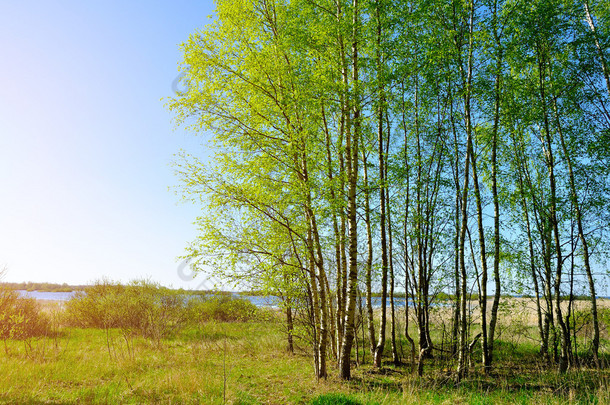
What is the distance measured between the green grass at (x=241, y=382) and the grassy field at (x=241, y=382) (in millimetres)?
20

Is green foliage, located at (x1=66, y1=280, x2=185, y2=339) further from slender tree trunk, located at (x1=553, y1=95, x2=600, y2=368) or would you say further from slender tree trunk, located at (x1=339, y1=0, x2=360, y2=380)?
slender tree trunk, located at (x1=553, y1=95, x2=600, y2=368)

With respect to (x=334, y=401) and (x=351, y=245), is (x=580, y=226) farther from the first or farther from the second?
(x=334, y=401)

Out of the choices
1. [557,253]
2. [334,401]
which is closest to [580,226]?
[557,253]

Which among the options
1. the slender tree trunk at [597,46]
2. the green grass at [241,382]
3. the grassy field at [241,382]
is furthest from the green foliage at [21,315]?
the slender tree trunk at [597,46]

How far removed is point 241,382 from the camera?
8.04 meters

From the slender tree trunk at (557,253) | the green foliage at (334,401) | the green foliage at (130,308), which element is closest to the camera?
the green foliage at (334,401)

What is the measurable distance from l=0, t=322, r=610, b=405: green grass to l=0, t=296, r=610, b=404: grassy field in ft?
0.07

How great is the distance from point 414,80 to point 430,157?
2.55m

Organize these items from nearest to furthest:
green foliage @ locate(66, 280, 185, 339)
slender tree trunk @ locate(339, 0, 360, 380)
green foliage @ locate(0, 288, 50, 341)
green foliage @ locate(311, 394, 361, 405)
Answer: green foliage @ locate(311, 394, 361, 405) < slender tree trunk @ locate(339, 0, 360, 380) < green foliage @ locate(0, 288, 50, 341) < green foliage @ locate(66, 280, 185, 339)

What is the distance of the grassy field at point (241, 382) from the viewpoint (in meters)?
6.27

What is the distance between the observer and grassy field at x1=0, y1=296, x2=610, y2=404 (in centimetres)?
627

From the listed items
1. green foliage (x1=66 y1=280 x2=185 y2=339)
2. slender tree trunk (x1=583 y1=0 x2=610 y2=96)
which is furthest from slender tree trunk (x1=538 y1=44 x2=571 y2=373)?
green foliage (x1=66 y1=280 x2=185 y2=339)

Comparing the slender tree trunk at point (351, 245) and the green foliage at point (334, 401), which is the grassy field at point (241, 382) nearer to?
the green foliage at point (334, 401)

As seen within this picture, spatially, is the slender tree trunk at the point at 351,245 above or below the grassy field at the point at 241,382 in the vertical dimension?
above
